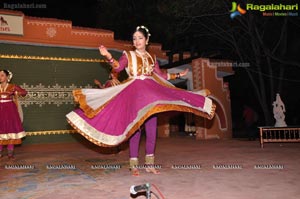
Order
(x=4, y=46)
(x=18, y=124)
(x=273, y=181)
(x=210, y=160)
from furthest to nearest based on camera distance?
(x=4, y=46) < (x=18, y=124) < (x=210, y=160) < (x=273, y=181)

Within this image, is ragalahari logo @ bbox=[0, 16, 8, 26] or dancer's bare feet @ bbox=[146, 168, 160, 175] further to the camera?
ragalahari logo @ bbox=[0, 16, 8, 26]

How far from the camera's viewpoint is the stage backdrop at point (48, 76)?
32.6ft

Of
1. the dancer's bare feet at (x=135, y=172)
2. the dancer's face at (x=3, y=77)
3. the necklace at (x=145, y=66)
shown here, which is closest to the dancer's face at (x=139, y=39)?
the necklace at (x=145, y=66)

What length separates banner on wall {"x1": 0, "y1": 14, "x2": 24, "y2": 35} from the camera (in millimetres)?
9219

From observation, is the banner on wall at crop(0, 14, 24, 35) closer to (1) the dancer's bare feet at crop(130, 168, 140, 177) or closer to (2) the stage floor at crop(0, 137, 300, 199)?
(2) the stage floor at crop(0, 137, 300, 199)

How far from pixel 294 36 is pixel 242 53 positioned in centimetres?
259

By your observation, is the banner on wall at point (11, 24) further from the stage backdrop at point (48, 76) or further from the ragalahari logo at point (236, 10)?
the ragalahari logo at point (236, 10)

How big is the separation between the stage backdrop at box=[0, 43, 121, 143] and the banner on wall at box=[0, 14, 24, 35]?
56cm

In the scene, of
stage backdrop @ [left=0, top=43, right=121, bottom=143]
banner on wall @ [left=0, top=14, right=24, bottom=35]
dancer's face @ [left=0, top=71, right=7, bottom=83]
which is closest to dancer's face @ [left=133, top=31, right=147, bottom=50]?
dancer's face @ [left=0, top=71, right=7, bottom=83]

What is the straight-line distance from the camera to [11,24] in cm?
937

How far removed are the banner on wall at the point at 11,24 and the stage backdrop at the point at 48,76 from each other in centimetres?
56

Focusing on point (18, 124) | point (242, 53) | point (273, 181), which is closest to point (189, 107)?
point (273, 181)

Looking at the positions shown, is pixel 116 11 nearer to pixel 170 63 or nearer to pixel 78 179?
pixel 170 63

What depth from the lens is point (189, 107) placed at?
4.24m
